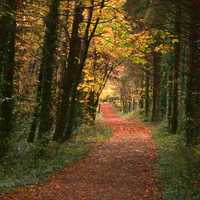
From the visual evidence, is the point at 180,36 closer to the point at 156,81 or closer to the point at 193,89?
the point at 193,89

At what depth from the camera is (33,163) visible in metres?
15.4

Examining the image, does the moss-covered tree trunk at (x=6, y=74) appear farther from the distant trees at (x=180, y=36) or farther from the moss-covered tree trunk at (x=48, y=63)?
the distant trees at (x=180, y=36)

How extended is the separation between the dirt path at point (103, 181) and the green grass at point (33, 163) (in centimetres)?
36

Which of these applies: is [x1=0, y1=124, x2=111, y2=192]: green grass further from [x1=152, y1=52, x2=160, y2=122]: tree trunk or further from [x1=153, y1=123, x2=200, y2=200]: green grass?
[x1=152, y1=52, x2=160, y2=122]: tree trunk

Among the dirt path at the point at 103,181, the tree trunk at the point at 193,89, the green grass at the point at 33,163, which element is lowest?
the dirt path at the point at 103,181

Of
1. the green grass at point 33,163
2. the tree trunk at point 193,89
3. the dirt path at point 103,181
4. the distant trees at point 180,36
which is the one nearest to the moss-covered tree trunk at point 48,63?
the green grass at point 33,163

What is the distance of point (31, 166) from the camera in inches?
589

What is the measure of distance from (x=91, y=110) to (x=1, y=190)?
84.3 feet

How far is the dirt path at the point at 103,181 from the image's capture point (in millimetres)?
11531

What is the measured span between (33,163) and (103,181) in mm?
2991

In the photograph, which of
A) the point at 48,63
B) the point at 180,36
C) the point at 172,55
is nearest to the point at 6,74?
the point at 48,63

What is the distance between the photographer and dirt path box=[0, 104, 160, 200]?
37.8 feet

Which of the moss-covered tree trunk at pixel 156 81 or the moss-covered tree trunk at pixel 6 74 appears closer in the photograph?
the moss-covered tree trunk at pixel 6 74

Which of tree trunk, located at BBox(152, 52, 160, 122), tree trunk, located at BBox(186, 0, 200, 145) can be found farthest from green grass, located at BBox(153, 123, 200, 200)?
tree trunk, located at BBox(152, 52, 160, 122)
